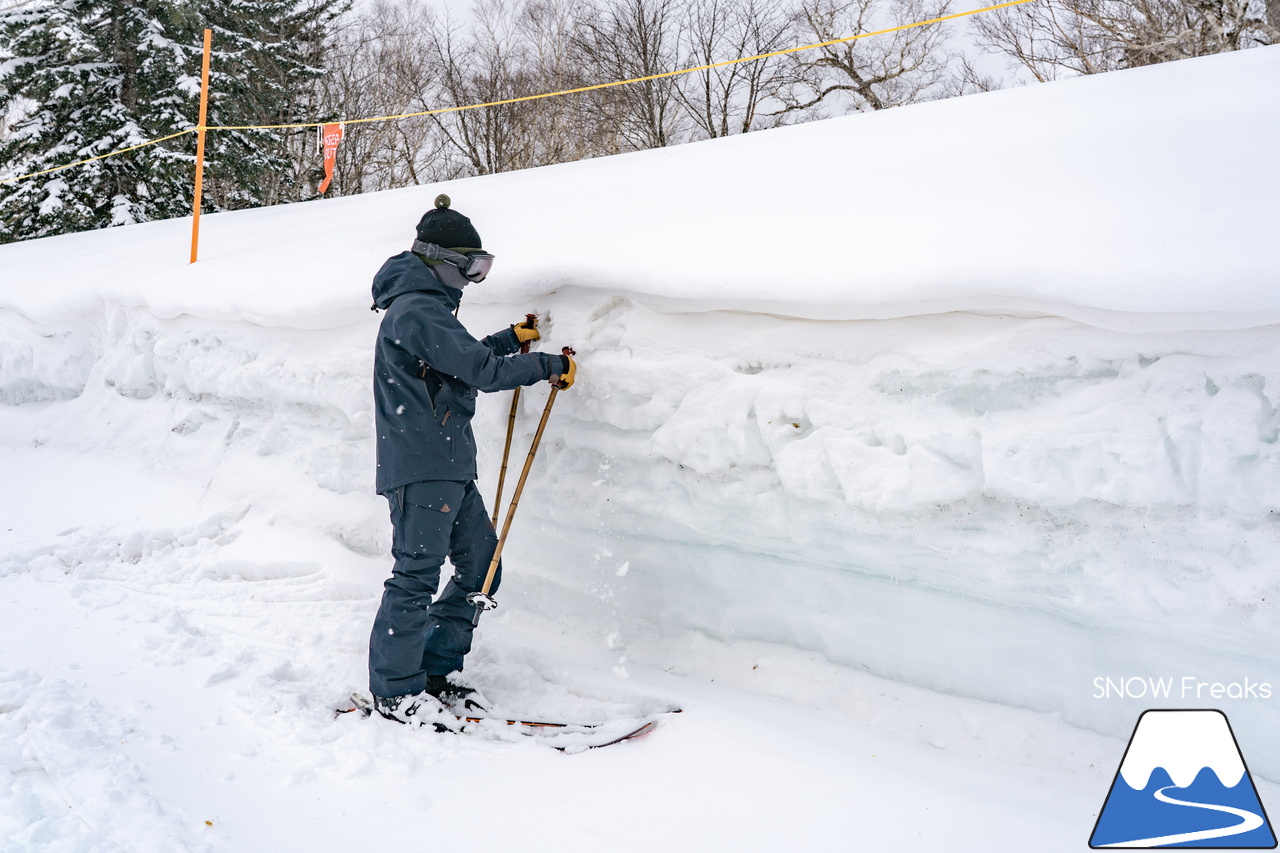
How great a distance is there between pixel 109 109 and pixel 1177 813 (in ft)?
52.9

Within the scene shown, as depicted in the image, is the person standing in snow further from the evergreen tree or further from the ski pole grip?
the evergreen tree

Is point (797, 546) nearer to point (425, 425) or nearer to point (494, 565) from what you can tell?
point (494, 565)

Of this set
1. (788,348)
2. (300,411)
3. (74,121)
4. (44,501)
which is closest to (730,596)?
(788,348)

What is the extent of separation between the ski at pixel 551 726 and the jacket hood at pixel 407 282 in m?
1.42

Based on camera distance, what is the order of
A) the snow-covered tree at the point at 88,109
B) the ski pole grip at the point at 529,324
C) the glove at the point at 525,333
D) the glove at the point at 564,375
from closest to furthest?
the glove at the point at 564,375, the glove at the point at 525,333, the ski pole grip at the point at 529,324, the snow-covered tree at the point at 88,109

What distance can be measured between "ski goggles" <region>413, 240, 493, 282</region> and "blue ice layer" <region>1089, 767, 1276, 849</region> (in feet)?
8.26

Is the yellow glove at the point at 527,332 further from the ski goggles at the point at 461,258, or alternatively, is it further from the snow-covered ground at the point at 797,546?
the ski goggles at the point at 461,258

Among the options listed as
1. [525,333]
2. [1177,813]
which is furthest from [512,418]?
[1177,813]

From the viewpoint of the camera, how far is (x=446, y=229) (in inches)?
109

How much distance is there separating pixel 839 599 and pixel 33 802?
2.48 meters

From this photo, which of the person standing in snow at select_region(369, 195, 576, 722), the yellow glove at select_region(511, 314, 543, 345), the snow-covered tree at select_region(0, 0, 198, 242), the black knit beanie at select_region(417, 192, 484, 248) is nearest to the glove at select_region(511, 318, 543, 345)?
the yellow glove at select_region(511, 314, 543, 345)

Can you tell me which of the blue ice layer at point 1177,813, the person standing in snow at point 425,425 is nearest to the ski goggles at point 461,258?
the person standing in snow at point 425,425

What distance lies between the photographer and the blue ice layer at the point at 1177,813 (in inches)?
76.0

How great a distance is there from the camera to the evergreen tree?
12.4 metres
